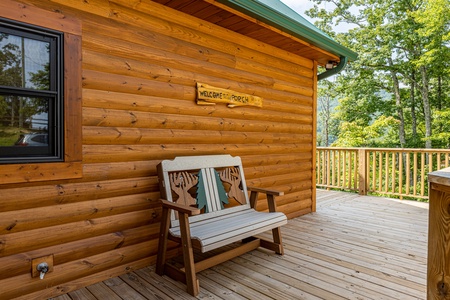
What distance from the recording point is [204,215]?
261 cm

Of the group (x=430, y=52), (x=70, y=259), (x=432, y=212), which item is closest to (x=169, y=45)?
(x=70, y=259)

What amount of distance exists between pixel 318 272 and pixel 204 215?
42.9 inches

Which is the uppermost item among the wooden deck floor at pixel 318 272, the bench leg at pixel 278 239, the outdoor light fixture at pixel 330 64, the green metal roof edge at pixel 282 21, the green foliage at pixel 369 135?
the green metal roof edge at pixel 282 21

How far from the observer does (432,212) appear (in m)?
1.14

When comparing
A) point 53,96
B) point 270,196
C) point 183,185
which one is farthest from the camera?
point 270,196

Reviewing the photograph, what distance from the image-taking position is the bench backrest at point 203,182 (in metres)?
2.51

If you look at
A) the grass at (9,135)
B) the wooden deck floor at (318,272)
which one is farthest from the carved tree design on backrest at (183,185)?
the grass at (9,135)

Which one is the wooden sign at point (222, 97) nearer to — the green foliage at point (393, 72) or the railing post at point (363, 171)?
the railing post at point (363, 171)

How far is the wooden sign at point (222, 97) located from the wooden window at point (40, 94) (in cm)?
117

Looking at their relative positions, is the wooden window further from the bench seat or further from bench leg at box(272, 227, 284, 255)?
bench leg at box(272, 227, 284, 255)

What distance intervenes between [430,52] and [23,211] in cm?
1183

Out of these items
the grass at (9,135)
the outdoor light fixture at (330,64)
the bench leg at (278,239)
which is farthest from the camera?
the outdoor light fixture at (330,64)

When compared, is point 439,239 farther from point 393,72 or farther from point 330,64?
point 393,72

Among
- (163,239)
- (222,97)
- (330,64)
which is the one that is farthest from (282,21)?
(163,239)
